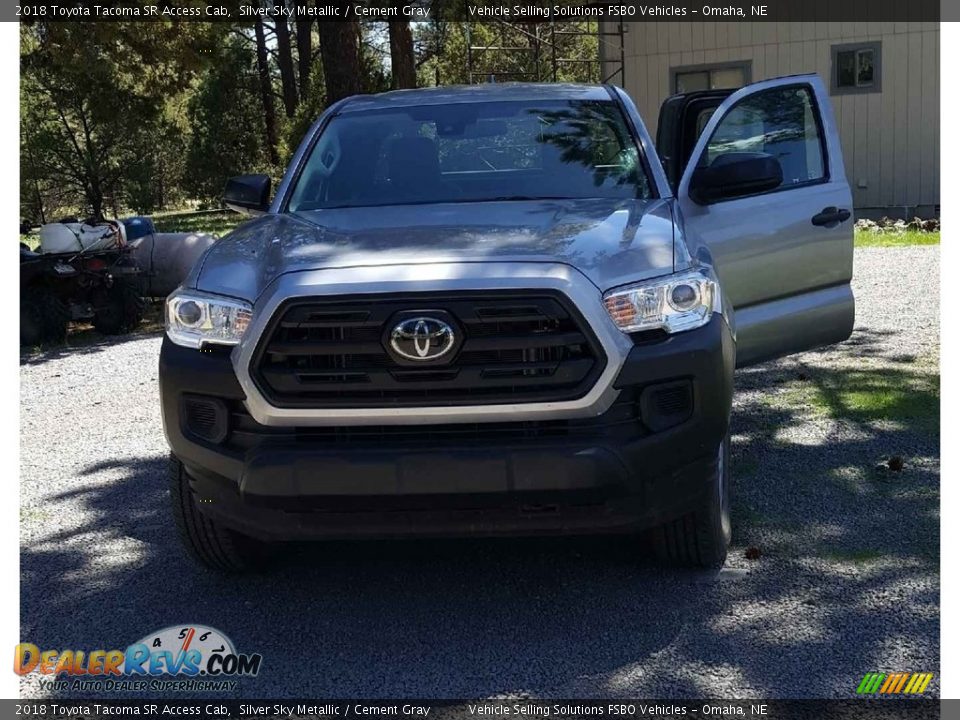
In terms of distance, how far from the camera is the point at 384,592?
Answer: 4469 millimetres

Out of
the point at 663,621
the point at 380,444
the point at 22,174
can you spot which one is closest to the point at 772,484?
the point at 663,621

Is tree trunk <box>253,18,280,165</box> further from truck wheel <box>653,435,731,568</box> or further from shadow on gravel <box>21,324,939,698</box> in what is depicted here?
truck wheel <box>653,435,731,568</box>

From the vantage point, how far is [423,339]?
3.71 meters

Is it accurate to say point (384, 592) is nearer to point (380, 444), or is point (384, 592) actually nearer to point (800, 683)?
point (380, 444)

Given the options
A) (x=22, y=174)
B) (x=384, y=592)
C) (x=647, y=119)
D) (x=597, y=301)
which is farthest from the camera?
(x=22, y=174)

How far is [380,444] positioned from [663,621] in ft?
3.95

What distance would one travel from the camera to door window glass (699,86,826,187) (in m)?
6.35

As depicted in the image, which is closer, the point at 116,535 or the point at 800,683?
the point at 800,683

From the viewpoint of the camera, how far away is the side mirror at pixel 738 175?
5230mm

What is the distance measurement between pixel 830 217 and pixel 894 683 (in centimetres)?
319

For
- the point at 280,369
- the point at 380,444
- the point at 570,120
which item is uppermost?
the point at 570,120

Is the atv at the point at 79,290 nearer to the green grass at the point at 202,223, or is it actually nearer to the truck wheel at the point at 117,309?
the truck wheel at the point at 117,309

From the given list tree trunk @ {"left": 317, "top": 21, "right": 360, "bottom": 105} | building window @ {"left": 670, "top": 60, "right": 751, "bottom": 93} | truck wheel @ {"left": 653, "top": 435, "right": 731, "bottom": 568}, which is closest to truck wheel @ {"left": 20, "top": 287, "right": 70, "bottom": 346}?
tree trunk @ {"left": 317, "top": 21, "right": 360, "bottom": 105}

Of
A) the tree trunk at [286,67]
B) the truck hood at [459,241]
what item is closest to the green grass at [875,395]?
the truck hood at [459,241]
